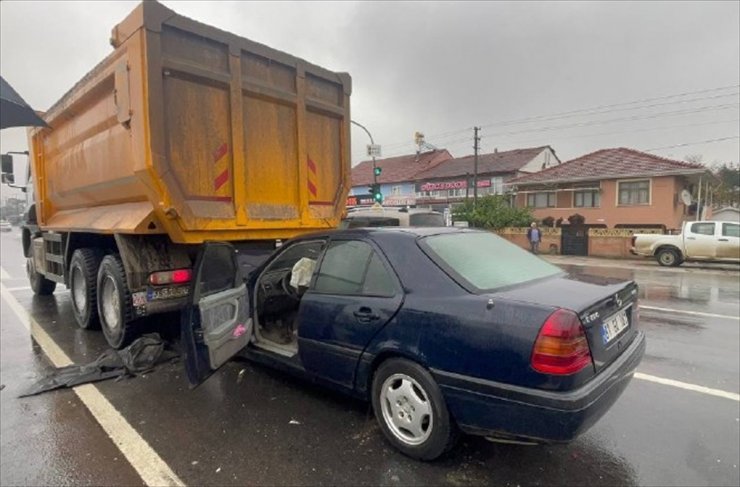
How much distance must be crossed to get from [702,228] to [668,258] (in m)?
1.47

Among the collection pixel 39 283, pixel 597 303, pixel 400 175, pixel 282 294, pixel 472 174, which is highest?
pixel 400 175

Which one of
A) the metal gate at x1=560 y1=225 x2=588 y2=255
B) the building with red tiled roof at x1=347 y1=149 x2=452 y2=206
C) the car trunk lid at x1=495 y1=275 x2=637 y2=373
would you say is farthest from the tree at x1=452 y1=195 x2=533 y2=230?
the car trunk lid at x1=495 y1=275 x2=637 y2=373

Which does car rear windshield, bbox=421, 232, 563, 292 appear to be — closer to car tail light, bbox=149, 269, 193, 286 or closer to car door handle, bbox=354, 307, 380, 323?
car door handle, bbox=354, 307, 380, 323

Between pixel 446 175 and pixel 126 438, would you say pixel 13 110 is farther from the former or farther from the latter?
pixel 446 175

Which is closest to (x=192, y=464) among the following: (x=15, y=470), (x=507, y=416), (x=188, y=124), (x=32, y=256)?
(x=15, y=470)

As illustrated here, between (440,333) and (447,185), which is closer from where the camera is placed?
(440,333)

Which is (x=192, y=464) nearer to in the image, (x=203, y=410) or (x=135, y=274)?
(x=203, y=410)

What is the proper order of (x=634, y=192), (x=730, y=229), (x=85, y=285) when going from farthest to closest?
(x=634, y=192) → (x=730, y=229) → (x=85, y=285)

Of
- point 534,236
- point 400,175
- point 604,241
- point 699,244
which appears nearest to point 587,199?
point 604,241

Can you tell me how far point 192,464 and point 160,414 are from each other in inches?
35.1

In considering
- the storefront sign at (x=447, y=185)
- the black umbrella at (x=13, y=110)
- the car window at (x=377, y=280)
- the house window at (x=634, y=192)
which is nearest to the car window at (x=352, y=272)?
the car window at (x=377, y=280)

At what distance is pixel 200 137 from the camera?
4484 mm

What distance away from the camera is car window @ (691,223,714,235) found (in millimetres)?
15563

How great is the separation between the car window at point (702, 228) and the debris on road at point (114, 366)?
1753 centimetres
